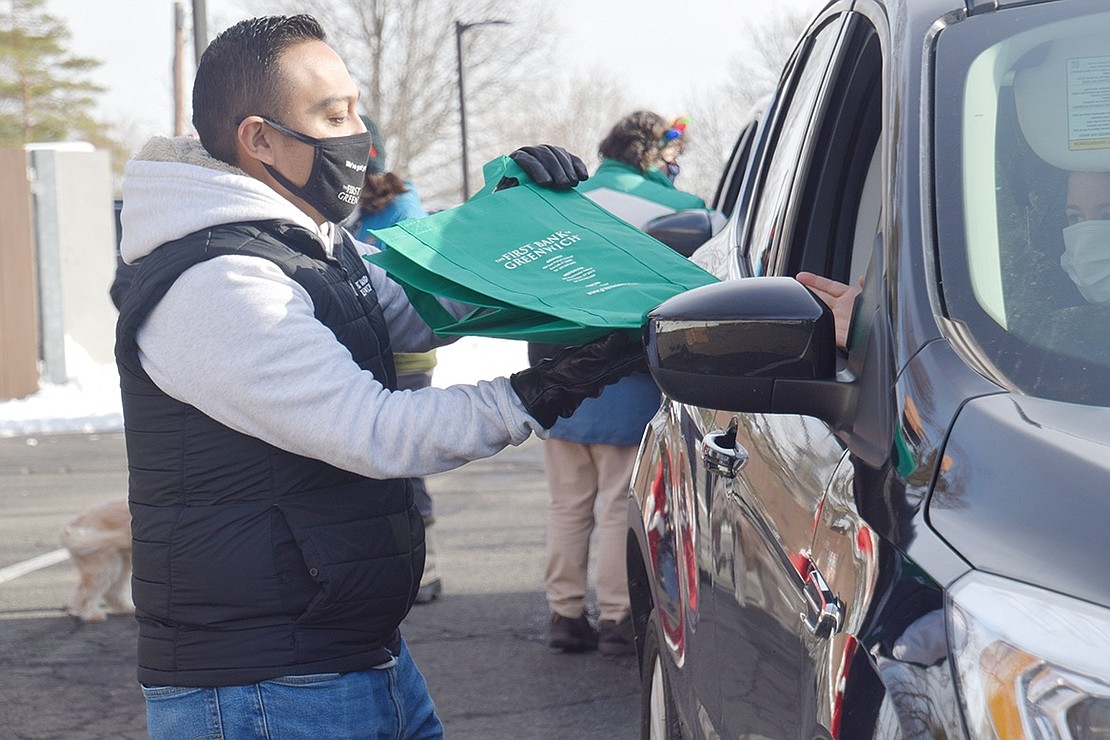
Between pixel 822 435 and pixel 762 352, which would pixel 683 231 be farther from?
pixel 762 352

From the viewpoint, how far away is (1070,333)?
5.26 ft

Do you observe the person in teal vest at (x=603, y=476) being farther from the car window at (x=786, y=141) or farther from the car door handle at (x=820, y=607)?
the car door handle at (x=820, y=607)

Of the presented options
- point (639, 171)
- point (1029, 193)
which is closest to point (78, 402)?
point (639, 171)

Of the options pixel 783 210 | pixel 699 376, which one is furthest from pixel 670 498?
pixel 699 376

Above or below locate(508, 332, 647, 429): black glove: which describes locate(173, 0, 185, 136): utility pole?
below

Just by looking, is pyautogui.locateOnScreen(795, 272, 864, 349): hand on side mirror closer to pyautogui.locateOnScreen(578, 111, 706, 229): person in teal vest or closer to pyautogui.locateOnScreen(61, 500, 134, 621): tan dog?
pyautogui.locateOnScreen(578, 111, 706, 229): person in teal vest

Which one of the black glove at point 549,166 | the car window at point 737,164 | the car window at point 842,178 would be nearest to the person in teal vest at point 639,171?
the car window at point 737,164

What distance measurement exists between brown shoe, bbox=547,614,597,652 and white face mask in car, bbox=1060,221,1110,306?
3684 millimetres

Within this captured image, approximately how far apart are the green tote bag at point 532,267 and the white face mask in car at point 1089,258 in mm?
609

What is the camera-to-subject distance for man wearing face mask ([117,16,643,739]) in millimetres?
2021

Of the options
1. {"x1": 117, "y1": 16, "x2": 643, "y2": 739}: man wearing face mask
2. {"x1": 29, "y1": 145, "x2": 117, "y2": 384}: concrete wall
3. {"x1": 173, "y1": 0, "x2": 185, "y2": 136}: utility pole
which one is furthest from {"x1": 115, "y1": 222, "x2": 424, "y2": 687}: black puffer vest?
{"x1": 173, "y1": 0, "x2": 185, "y2": 136}: utility pole

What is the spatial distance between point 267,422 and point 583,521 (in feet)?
10.9

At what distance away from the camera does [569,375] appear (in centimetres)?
210

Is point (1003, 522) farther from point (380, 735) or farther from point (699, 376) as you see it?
point (380, 735)
